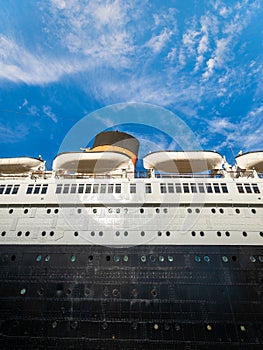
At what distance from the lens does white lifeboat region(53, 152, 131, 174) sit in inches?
464

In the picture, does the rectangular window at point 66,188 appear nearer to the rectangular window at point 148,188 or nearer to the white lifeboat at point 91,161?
the white lifeboat at point 91,161

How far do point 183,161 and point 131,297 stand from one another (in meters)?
7.52

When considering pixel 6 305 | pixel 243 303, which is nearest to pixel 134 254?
pixel 243 303

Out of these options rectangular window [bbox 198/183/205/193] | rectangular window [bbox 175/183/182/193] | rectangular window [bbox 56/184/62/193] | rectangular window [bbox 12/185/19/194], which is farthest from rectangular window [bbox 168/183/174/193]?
rectangular window [bbox 12/185/19/194]

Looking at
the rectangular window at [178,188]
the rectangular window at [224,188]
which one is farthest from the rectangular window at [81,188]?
the rectangular window at [224,188]

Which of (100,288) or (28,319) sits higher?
(100,288)

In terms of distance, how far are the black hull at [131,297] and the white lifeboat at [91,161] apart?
478 centimetres

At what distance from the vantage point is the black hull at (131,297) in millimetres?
7375

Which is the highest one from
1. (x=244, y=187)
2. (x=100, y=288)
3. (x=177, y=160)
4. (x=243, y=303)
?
(x=177, y=160)

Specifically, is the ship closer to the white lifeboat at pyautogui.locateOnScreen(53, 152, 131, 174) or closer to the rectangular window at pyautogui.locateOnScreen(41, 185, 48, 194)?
the rectangular window at pyautogui.locateOnScreen(41, 185, 48, 194)

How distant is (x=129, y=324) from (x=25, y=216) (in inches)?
256

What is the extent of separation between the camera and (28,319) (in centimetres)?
772

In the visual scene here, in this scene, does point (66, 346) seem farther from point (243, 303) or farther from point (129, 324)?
point (243, 303)

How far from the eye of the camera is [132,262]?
8.56 meters
